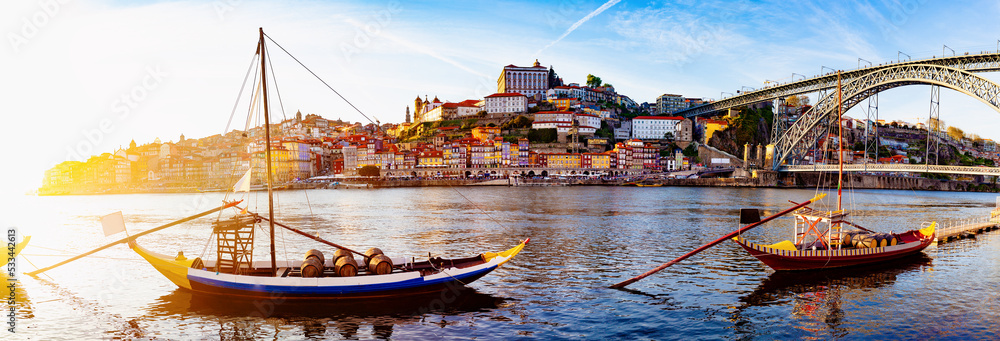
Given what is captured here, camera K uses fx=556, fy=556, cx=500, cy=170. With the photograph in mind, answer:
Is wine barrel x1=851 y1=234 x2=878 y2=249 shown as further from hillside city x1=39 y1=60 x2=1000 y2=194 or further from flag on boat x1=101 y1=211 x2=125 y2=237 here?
hillside city x1=39 y1=60 x2=1000 y2=194

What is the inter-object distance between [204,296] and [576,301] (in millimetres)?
8207

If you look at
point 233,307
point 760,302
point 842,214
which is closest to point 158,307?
point 233,307

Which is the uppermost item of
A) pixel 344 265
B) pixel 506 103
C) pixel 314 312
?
pixel 506 103

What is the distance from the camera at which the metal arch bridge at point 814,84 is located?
4697 cm

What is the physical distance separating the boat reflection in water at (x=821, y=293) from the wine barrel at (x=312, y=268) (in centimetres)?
834

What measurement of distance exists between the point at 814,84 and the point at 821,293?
239ft

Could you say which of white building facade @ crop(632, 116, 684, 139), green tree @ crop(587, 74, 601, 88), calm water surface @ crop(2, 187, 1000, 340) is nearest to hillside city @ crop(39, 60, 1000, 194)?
white building facade @ crop(632, 116, 684, 139)

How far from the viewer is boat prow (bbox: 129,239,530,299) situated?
11281 mm

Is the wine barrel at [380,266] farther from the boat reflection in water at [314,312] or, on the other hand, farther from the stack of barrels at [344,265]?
the boat reflection in water at [314,312]

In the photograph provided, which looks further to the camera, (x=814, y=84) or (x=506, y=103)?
(x=506, y=103)

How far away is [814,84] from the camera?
7525 cm

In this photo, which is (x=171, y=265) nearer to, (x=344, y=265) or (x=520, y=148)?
(x=344, y=265)

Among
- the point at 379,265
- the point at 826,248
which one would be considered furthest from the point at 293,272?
the point at 826,248

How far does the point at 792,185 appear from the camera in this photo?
85812mm
